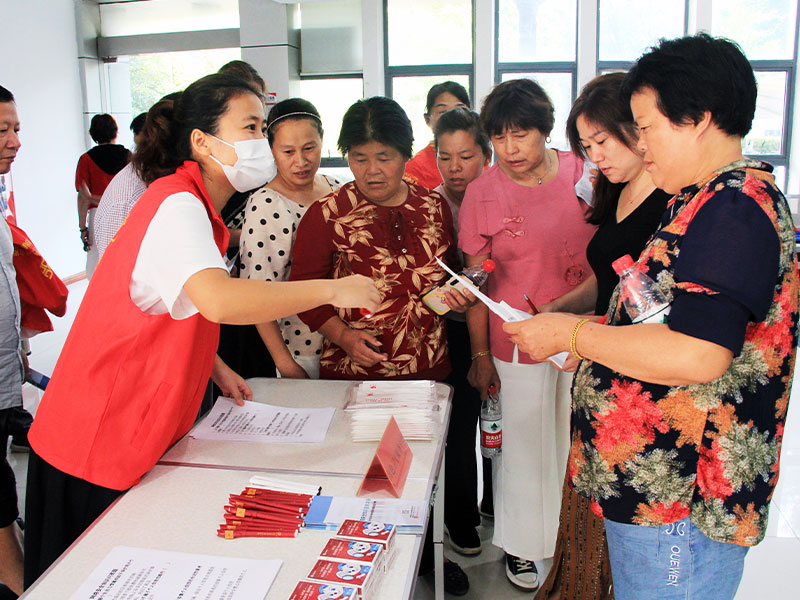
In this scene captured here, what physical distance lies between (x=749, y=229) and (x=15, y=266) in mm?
2108

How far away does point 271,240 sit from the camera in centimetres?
206

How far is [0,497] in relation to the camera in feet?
6.12

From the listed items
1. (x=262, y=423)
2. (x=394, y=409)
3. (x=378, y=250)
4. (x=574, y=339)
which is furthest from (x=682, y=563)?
(x=378, y=250)

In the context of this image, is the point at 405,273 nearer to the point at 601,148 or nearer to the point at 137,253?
the point at 601,148

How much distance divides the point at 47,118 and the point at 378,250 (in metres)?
6.51

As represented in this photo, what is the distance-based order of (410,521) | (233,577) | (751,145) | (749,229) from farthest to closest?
1. (751,145)
2. (410,521)
3. (233,577)
4. (749,229)

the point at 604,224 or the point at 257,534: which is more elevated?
the point at 604,224

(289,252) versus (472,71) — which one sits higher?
(472,71)

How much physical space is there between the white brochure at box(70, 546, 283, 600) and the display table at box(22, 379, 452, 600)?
0.02 metres

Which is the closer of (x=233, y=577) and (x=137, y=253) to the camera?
(x=233, y=577)

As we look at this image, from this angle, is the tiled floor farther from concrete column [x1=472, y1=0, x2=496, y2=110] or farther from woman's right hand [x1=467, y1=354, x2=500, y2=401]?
concrete column [x1=472, y1=0, x2=496, y2=110]

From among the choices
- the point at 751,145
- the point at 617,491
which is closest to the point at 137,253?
the point at 617,491

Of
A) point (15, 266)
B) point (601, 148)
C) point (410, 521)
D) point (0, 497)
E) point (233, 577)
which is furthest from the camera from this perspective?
point (15, 266)

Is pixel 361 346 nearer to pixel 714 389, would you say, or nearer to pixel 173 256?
pixel 173 256
